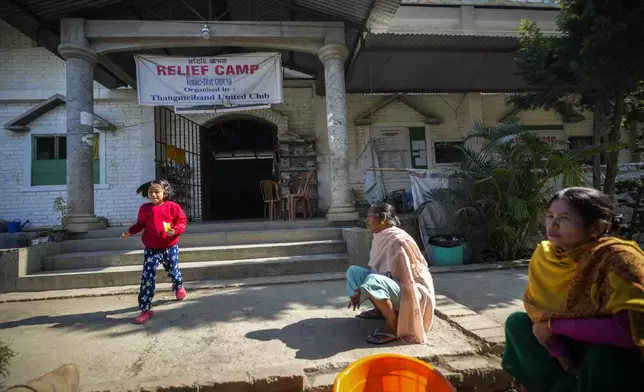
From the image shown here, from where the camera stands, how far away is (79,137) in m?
6.01

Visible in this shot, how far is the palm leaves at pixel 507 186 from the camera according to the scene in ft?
18.8

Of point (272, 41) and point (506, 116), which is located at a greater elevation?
point (272, 41)

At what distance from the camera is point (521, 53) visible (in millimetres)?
6879

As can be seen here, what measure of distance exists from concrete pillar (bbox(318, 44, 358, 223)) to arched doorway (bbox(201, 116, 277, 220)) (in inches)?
137

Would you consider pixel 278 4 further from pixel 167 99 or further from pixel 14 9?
pixel 14 9

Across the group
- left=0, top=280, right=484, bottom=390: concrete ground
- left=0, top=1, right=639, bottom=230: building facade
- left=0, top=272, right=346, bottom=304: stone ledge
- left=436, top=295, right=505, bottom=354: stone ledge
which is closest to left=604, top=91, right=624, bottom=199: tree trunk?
left=0, top=1, right=639, bottom=230: building facade

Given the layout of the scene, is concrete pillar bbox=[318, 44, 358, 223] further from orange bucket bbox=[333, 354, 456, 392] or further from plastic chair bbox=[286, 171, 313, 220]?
orange bucket bbox=[333, 354, 456, 392]

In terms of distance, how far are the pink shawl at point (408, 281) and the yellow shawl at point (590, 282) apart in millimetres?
956

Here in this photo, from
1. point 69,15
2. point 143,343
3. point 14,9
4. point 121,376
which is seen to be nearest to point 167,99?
point 69,15

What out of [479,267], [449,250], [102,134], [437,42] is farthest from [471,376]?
[102,134]

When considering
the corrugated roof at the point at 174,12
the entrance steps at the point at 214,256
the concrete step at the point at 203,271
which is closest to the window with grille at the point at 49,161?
the corrugated roof at the point at 174,12

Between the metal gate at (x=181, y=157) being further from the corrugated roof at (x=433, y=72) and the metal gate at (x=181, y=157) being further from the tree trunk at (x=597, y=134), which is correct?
the tree trunk at (x=597, y=134)

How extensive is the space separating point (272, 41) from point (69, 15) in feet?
11.9

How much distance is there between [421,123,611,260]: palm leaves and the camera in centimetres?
572
